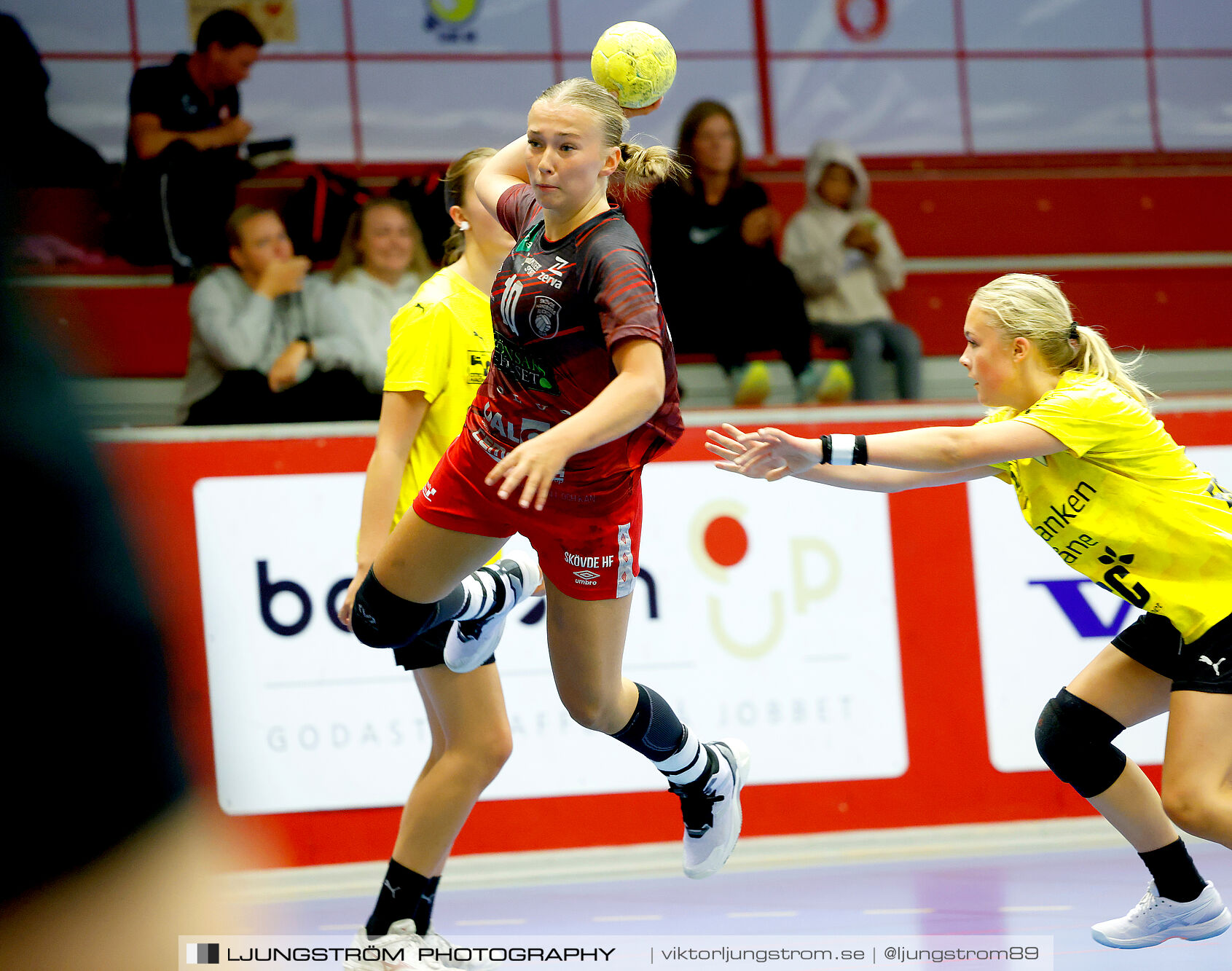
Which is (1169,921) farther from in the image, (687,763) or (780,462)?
(780,462)

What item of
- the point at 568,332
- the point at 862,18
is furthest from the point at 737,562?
the point at 862,18

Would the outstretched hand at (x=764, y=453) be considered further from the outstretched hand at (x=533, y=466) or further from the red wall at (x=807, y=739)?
the red wall at (x=807, y=739)

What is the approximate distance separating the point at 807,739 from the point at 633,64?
308 centimetres

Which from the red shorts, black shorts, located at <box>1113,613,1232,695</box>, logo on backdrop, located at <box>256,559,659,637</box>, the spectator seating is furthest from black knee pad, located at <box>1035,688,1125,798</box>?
the spectator seating

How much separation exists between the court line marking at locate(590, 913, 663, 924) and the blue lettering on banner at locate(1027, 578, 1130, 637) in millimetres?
2227

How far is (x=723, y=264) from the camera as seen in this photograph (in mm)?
7125

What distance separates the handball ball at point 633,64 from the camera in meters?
3.36

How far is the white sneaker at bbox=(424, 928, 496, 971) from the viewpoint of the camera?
11.8 feet

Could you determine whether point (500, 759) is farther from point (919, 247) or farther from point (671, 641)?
point (919, 247)

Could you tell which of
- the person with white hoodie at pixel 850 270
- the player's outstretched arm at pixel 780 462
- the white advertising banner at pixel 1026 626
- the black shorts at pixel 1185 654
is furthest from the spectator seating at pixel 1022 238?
the black shorts at pixel 1185 654

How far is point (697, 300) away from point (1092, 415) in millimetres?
3908

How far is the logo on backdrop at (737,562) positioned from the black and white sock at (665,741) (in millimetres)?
1673

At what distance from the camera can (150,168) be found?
6871 millimetres

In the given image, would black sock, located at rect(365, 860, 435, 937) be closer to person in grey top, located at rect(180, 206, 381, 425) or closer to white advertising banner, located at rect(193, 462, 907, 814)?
white advertising banner, located at rect(193, 462, 907, 814)
